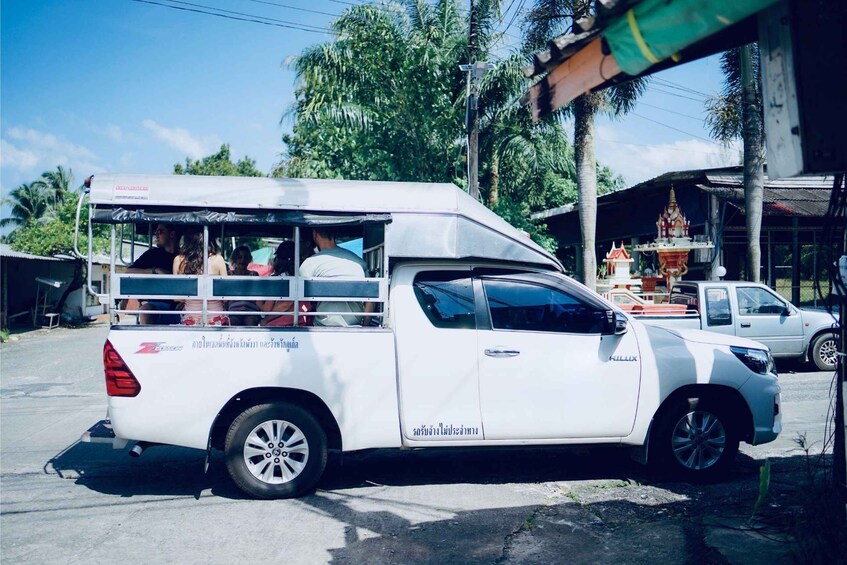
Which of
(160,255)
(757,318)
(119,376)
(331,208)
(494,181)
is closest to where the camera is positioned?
(119,376)

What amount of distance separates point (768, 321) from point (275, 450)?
956 centimetres

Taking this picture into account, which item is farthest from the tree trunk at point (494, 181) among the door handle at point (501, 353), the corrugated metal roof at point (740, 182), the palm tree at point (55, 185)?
the palm tree at point (55, 185)

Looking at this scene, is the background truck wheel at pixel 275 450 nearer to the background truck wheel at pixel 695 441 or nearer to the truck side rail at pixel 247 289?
the truck side rail at pixel 247 289

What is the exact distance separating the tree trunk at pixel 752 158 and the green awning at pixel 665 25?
1215 cm

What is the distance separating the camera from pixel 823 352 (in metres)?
12.2

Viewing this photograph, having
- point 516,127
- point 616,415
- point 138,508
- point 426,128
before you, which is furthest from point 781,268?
point 138,508

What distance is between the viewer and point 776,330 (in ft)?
39.1

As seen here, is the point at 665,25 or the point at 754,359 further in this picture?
the point at 754,359

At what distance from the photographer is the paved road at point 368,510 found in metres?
4.58

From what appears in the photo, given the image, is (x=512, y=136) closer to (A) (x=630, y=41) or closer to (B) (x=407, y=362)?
(B) (x=407, y=362)

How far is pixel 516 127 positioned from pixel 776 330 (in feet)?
37.1

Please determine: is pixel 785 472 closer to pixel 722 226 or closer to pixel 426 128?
Answer: pixel 722 226

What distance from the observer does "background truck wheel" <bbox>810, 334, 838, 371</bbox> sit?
12.1 metres

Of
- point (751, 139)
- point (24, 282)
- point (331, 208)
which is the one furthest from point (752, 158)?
point (24, 282)
